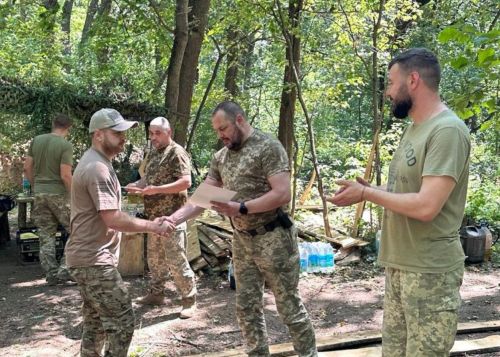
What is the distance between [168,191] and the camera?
525 cm

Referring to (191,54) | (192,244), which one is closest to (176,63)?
(191,54)

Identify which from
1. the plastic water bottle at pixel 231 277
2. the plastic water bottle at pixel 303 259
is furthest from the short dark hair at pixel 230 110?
the plastic water bottle at pixel 303 259

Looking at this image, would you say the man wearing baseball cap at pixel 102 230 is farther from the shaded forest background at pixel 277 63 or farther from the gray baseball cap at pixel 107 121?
the shaded forest background at pixel 277 63

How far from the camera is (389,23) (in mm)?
9484

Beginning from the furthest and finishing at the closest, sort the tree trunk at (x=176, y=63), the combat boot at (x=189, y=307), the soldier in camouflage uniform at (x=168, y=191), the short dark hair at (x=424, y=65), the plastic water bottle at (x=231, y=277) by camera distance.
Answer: the tree trunk at (x=176, y=63), the plastic water bottle at (x=231, y=277), the combat boot at (x=189, y=307), the soldier in camouflage uniform at (x=168, y=191), the short dark hair at (x=424, y=65)

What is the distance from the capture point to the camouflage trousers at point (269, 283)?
3754mm

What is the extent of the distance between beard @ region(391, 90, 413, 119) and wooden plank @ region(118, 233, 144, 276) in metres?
5.05

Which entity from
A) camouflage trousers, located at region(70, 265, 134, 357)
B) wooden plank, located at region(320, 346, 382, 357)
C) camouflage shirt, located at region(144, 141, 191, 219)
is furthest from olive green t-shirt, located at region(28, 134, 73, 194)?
wooden plank, located at region(320, 346, 382, 357)

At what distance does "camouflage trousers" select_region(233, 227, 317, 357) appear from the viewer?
375 centimetres

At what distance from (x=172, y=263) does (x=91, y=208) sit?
7.03 ft

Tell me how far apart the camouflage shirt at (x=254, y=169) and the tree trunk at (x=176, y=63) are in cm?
456

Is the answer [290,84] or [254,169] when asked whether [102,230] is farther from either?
[290,84]

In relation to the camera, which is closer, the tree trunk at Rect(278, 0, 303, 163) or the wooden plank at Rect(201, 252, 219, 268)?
the wooden plank at Rect(201, 252, 219, 268)

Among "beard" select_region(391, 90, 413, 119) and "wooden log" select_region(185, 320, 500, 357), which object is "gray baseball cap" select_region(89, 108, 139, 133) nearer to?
"beard" select_region(391, 90, 413, 119)
